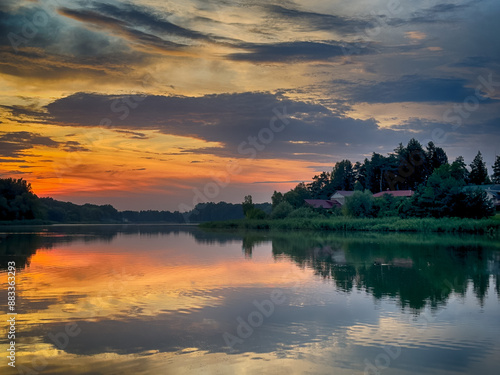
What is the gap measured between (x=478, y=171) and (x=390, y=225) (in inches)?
2007

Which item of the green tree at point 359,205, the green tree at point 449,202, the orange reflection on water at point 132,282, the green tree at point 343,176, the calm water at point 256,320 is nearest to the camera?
the calm water at point 256,320

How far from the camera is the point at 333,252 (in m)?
26.0

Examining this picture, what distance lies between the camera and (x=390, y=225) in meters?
49.4

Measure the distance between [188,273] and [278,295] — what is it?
17.4 feet

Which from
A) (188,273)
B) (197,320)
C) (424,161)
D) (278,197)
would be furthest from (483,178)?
(197,320)

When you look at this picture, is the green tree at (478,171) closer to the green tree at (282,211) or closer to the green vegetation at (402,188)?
the green vegetation at (402,188)

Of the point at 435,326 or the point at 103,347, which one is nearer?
the point at 103,347

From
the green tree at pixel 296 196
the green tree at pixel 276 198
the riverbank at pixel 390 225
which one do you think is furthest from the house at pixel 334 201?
the riverbank at pixel 390 225

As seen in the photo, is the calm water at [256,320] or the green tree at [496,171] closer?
the calm water at [256,320]

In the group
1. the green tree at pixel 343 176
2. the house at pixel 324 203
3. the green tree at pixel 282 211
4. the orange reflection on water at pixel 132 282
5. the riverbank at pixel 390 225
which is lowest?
the orange reflection on water at pixel 132 282

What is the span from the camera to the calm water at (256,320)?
23.9 feet

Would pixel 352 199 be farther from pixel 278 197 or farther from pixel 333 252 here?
pixel 333 252

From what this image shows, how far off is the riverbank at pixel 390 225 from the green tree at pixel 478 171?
4508 cm

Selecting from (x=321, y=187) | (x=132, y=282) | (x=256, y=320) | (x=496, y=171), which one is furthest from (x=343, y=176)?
(x=256, y=320)
